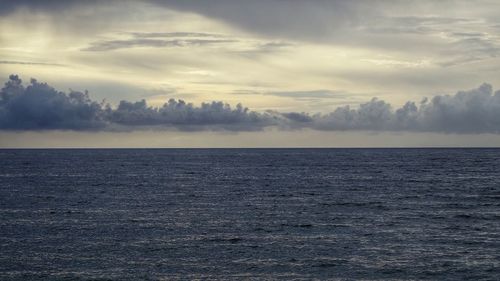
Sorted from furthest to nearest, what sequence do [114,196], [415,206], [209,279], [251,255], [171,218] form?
[114,196], [415,206], [171,218], [251,255], [209,279]

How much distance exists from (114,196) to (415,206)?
52709mm

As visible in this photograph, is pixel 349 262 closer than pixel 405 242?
Yes

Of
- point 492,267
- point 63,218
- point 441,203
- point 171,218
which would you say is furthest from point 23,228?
point 441,203

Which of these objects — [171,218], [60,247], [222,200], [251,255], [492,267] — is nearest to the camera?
[492,267]

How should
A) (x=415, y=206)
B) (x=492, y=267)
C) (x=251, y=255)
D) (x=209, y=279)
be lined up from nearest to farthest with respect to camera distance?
(x=209, y=279) → (x=492, y=267) → (x=251, y=255) → (x=415, y=206)

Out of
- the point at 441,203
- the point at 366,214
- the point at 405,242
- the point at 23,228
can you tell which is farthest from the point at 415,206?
the point at 23,228

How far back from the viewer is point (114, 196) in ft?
326

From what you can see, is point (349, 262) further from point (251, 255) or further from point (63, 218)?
point (63, 218)

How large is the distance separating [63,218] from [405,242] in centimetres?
4274

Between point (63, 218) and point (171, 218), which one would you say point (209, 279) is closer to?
point (171, 218)

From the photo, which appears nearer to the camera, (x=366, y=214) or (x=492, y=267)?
(x=492, y=267)

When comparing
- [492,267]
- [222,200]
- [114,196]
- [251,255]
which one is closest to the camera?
[492,267]

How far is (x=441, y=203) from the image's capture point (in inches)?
3312

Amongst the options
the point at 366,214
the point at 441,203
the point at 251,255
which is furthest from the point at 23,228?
the point at 441,203
